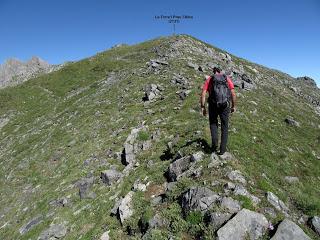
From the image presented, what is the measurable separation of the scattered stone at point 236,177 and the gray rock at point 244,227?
2.23 meters

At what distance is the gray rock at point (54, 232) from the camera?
1534 centimetres

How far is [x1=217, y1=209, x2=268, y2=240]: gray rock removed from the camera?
33.9 ft

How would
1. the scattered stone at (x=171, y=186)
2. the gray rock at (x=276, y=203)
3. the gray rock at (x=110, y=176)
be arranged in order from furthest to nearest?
the gray rock at (x=110, y=176)
the scattered stone at (x=171, y=186)
the gray rock at (x=276, y=203)

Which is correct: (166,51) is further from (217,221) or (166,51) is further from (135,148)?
(217,221)

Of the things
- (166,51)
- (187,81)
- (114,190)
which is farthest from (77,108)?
(114,190)

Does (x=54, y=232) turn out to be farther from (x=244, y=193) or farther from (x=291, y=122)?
(x=291, y=122)

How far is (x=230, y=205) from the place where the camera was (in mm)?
11375

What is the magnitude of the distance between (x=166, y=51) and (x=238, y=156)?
38511mm

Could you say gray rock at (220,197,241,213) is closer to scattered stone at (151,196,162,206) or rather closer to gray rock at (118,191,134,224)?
scattered stone at (151,196,162,206)

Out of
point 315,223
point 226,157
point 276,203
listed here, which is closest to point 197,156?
point 226,157

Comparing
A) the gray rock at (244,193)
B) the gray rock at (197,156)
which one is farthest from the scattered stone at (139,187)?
the gray rock at (244,193)

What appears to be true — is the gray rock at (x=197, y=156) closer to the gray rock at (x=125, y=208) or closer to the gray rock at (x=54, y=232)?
the gray rock at (x=125, y=208)

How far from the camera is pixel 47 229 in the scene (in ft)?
52.8

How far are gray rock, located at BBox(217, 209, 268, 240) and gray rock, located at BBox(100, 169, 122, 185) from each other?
332 inches
